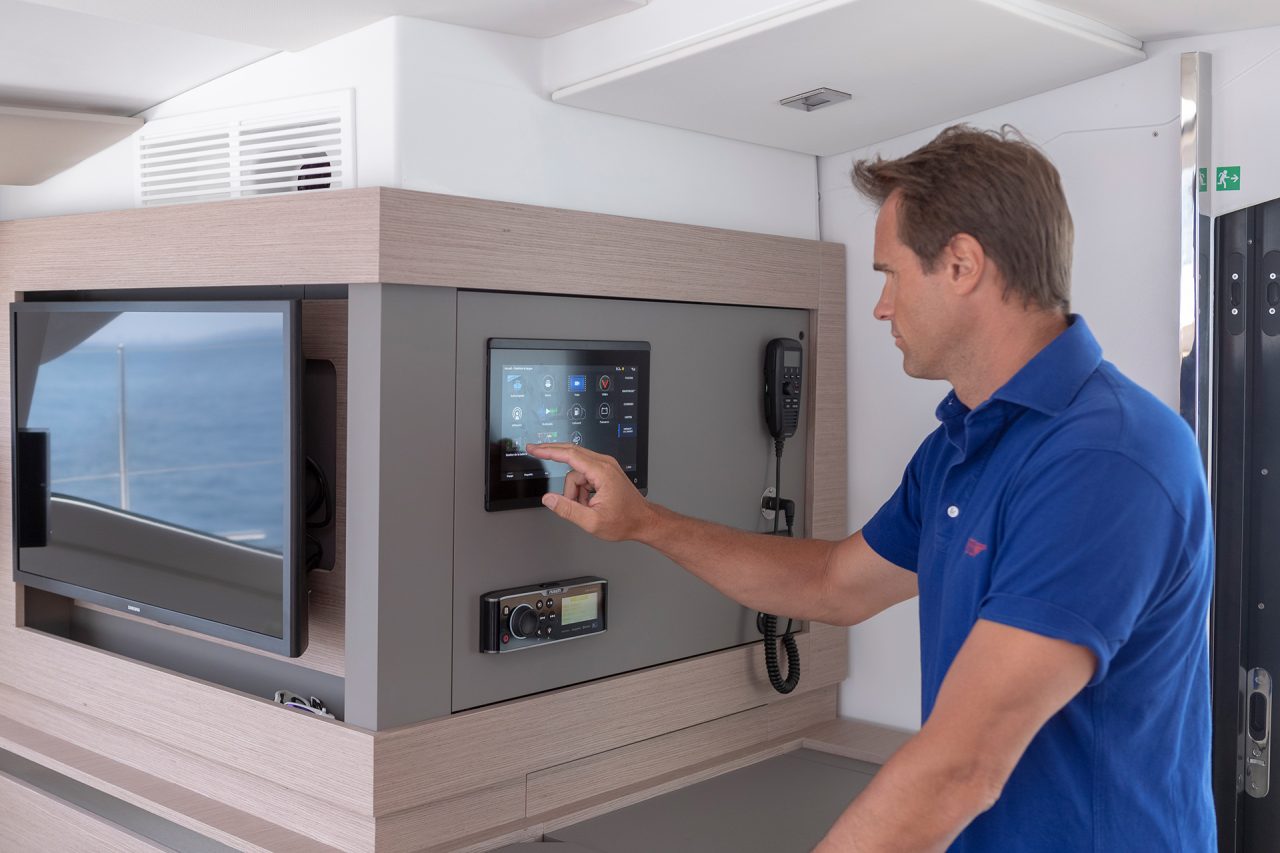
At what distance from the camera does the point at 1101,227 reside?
7.21 feet

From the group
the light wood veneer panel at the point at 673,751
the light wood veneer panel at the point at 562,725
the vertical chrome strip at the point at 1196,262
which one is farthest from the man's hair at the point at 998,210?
the light wood veneer panel at the point at 673,751

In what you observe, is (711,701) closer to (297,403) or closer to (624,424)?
(624,424)

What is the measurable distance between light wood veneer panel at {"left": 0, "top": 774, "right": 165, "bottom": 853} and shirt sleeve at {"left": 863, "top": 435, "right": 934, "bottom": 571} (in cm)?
141

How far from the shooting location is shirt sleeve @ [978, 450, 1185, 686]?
1145 mm

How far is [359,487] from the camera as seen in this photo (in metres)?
1.78

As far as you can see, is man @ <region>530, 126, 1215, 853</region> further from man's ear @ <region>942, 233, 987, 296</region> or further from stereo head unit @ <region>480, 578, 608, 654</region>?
stereo head unit @ <region>480, 578, 608, 654</region>

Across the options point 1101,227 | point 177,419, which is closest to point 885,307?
point 1101,227

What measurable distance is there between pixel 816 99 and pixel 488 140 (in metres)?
0.61

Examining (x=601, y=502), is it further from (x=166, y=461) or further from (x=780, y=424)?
(x=166, y=461)

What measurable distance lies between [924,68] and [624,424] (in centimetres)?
80

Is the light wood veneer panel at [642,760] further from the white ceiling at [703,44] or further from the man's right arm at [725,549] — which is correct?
the white ceiling at [703,44]

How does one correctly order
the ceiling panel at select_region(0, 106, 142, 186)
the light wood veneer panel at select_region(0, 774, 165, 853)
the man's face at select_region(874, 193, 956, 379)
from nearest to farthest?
the man's face at select_region(874, 193, 956, 379) < the light wood veneer panel at select_region(0, 774, 165, 853) < the ceiling panel at select_region(0, 106, 142, 186)

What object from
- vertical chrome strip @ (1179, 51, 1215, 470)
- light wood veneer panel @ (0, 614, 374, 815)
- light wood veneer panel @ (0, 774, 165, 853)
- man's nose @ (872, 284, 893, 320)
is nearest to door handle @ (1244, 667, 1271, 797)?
vertical chrome strip @ (1179, 51, 1215, 470)

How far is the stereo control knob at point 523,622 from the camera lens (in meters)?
1.92
